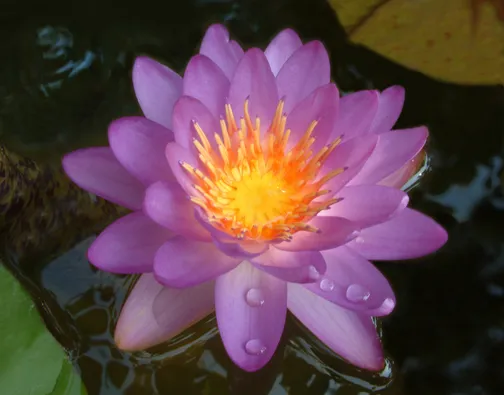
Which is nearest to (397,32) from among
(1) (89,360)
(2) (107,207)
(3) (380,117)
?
(3) (380,117)

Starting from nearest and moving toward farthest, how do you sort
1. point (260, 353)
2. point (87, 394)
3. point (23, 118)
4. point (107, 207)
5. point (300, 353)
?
point (260, 353)
point (87, 394)
point (300, 353)
point (107, 207)
point (23, 118)

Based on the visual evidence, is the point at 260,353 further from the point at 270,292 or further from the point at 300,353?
the point at 300,353

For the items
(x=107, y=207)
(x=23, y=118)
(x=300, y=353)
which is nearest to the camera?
(x=300, y=353)

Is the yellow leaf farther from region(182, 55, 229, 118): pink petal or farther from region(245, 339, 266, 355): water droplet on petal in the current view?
region(245, 339, 266, 355): water droplet on petal

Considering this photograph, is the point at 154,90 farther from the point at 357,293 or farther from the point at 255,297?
the point at 357,293

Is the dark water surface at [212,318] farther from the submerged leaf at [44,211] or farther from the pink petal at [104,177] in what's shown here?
the pink petal at [104,177]
